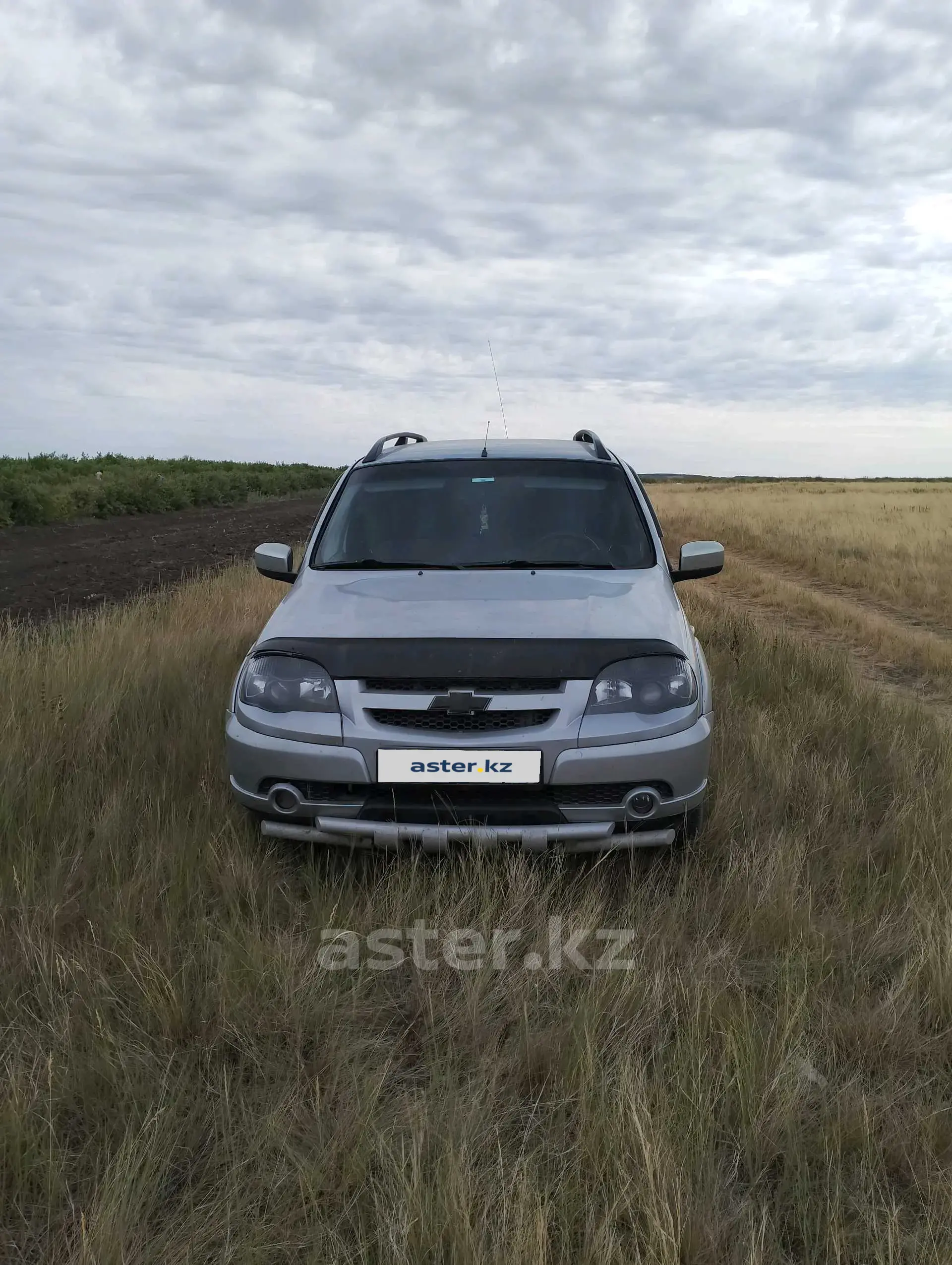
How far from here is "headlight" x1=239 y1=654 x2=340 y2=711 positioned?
319 cm

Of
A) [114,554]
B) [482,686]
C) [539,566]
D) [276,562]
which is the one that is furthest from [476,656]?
[114,554]

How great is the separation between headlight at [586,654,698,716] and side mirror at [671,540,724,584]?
1142 millimetres

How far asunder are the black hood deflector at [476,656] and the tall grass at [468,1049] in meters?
0.63

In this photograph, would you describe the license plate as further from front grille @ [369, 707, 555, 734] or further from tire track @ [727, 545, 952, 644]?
tire track @ [727, 545, 952, 644]

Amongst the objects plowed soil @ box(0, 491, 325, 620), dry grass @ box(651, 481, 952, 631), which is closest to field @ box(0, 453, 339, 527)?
plowed soil @ box(0, 491, 325, 620)

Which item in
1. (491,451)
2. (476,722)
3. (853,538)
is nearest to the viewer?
(476,722)

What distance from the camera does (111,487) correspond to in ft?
82.9

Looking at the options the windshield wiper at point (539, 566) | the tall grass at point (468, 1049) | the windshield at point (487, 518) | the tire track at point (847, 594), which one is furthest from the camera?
the tire track at point (847, 594)

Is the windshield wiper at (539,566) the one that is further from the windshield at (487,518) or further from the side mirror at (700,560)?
the side mirror at (700,560)

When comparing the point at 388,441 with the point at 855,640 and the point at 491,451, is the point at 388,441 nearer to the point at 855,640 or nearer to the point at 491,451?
the point at 491,451

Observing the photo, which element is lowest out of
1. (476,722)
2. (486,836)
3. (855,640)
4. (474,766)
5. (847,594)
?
(847,594)

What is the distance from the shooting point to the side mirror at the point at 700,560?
14.2 feet

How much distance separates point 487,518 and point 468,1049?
2585 mm

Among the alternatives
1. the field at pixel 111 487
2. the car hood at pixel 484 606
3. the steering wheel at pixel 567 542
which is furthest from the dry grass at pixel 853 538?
the field at pixel 111 487
